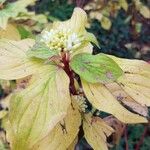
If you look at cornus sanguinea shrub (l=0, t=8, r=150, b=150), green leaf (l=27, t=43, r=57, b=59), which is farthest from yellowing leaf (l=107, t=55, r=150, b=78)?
green leaf (l=27, t=43, r=57, b=59)

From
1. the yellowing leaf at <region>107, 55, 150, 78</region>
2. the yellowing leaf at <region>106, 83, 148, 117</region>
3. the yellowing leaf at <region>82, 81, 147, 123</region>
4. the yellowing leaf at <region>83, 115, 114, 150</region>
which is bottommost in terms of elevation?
the yellowing leaf at <region>83, 115, 114, 150</region>

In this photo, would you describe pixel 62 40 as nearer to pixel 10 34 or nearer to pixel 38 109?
pixel 38 109

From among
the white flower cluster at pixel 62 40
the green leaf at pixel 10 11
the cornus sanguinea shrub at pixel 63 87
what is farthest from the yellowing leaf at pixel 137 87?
the green leaf at pixel 10 11

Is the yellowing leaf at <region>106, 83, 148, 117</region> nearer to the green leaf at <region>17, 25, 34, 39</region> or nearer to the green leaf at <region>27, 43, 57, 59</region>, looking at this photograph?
the green leaf at <region>27, 43, 57, 59</region>

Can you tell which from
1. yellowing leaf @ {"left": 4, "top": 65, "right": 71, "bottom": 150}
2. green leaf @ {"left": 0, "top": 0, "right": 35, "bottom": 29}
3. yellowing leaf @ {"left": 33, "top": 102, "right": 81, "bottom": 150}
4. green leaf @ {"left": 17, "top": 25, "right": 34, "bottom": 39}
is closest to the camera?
yellowing leaf @ {"left": 4, "top": 65, "right": 71, "bottom": 150}

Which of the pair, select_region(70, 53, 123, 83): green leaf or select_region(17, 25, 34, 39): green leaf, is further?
select_region(17, 25, 34, 39): green leaf

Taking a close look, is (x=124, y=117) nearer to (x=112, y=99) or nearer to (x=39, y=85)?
(x=112, y=99)

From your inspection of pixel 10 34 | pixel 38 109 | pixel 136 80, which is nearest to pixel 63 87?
pixel 38 109

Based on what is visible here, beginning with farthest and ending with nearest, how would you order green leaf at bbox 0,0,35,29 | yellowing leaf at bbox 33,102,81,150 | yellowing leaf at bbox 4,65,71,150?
green leaf at bbox 0,0,35,29, yellowing leaf at bbox 33,102,81,150, yellowing leaf at bbox 4,65,71,150
